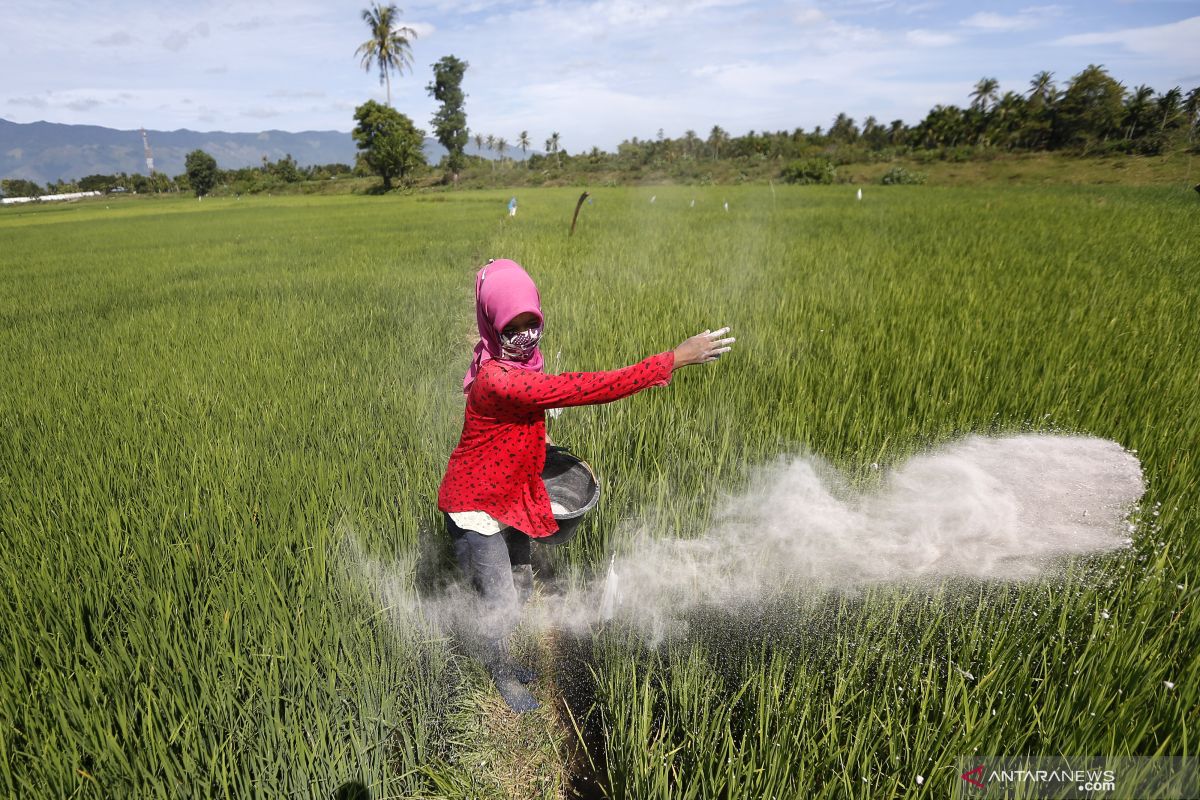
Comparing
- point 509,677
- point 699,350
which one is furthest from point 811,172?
point 509,677

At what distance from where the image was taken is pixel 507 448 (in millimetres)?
1571

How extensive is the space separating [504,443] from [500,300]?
16.1 inches

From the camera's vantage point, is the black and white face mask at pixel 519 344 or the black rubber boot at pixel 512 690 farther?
the black rubber boot at pixel 512 690

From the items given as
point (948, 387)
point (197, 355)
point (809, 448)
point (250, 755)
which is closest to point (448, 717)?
point (250, 755)

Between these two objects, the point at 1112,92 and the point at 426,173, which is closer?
the point at 1112,92

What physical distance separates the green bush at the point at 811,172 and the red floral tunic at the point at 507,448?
99.4 ft

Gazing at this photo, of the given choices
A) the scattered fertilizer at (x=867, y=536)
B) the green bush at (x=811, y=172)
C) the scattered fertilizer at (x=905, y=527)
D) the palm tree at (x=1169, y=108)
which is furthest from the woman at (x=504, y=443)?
the palm tree at (x=1169, y=108)

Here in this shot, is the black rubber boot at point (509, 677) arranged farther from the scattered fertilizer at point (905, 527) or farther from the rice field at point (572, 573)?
the scattered fertilizer at point (905, 527)

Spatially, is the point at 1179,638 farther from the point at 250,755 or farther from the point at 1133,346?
the point at 1133,346

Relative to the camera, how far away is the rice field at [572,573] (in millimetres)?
1203

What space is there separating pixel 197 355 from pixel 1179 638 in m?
4.71

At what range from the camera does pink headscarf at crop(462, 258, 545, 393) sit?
1362 mm

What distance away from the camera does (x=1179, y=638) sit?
1.33 metres

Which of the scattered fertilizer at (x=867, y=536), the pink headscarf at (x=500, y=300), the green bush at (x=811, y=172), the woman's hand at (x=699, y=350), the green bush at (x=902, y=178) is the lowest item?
the scattered fertilizer at (x=867, y=536)
